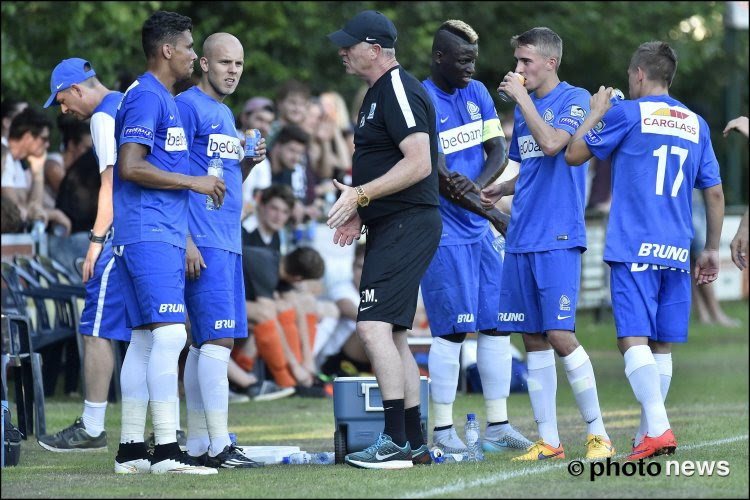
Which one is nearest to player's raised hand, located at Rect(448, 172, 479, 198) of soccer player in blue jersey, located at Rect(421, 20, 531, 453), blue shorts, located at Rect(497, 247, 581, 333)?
soccer player in blue jersey, located at Rect(421, 20, 531, 453)

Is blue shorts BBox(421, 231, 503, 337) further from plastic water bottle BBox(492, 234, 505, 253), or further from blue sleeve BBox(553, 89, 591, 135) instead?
blue sleeve BBox(553, 89, 591, 135)

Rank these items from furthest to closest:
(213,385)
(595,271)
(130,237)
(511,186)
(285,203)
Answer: (595,271) → (285,203) → (511,186) → (213,385) → (130,237)

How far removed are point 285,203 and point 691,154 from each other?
6.14 m

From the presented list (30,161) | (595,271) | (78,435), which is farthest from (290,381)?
(595,271)

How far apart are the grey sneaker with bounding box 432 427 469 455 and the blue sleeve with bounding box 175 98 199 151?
2408 mm

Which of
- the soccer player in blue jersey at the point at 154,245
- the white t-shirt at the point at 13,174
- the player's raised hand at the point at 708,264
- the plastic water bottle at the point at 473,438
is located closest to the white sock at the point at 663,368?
the player's raised hand at the point at 708,264

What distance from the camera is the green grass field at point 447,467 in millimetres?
7395

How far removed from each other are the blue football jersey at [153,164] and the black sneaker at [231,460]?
1.31 meters

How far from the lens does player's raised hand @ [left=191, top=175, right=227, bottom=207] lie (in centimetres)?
862

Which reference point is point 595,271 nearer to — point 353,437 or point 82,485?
point 353,437

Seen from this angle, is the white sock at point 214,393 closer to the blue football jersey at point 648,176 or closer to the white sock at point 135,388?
the white sock at point 135,388

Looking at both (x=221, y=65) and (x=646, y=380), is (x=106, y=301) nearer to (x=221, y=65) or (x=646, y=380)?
(x=221, y=65)

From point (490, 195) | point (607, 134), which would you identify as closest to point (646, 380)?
point (607, 134)

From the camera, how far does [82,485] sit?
26.1 feet
